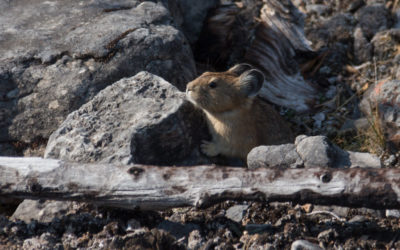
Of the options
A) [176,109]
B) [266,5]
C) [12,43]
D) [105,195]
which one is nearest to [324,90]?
[266,5]

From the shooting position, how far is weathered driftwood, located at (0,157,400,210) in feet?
14.9

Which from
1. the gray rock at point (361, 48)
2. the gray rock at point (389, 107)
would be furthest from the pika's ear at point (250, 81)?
the gray rock at point (361, 48)

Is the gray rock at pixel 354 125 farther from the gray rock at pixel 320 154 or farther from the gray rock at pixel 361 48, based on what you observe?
the gray rock at pixel 320 154

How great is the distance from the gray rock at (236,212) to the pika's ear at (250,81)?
2567mm

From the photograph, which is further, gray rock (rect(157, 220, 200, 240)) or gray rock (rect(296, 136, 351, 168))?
gray rock (rect(296, 136, 351, 168))

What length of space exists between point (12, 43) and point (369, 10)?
7376 mm

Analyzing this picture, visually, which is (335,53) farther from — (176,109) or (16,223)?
(16,223)

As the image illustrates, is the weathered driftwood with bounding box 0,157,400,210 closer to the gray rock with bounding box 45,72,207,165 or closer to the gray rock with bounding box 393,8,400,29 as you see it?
the gray rock with bounding box 45,72,207,165

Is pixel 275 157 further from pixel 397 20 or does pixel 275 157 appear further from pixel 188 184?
pixel 397 20

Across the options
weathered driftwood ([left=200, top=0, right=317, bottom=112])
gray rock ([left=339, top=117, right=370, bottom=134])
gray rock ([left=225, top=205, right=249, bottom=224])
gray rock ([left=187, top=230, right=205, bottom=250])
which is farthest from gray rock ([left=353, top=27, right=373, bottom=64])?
gray rock ([left=187, top=230, right=205, bottom=250])

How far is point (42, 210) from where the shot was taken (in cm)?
538

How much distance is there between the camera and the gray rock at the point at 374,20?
36.0ft

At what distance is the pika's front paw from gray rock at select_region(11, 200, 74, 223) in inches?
78.1

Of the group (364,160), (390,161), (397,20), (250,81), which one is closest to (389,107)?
(390,161)
